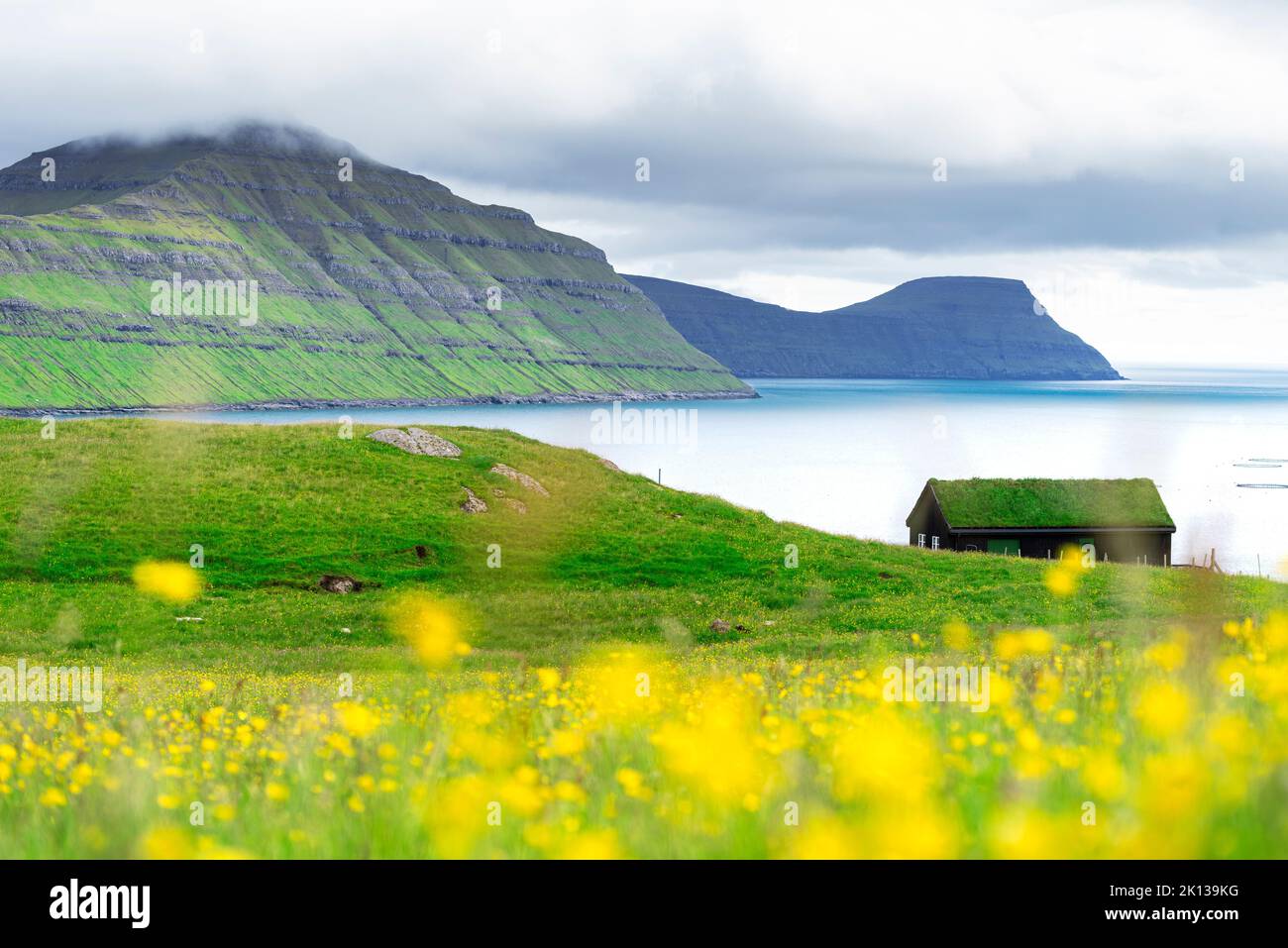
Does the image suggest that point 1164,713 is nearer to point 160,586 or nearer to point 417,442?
point 160,586

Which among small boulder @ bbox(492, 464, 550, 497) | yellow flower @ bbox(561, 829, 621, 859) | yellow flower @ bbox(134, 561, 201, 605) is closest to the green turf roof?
small boulder @ bbox(492, 464, 550, 497)

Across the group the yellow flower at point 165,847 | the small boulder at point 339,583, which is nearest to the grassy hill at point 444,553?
the small boulder at point 339,583

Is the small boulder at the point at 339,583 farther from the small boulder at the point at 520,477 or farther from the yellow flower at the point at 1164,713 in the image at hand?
the yellow flower at the point at 1164,713

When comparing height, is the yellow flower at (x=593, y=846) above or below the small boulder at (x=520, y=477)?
below

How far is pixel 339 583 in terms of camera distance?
154ft

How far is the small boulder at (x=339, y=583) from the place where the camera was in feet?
153

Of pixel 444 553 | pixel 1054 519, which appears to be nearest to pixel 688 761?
pixel 444 553

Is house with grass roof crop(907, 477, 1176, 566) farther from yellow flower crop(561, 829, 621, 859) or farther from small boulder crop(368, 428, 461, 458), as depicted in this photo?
yellow flower crop(561, 829, 621, 859)

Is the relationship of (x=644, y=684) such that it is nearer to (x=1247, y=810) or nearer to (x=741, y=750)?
(x=741, y=750)

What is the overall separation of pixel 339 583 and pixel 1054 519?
134ft

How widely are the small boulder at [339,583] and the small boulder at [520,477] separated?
45.0 ft

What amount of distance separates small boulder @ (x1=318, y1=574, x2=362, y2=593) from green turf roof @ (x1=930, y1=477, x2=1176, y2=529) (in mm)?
34725

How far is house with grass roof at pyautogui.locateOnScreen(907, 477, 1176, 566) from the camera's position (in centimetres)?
6669
